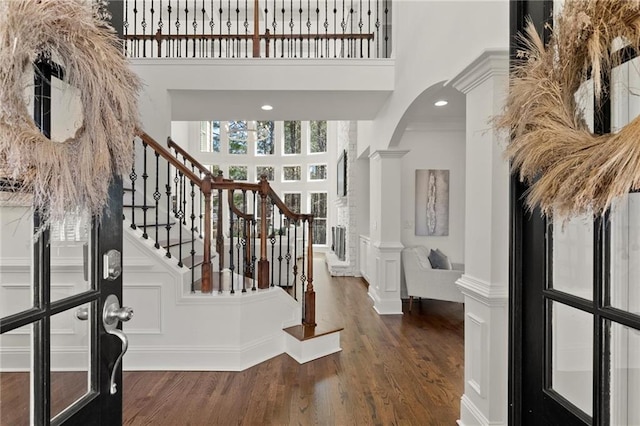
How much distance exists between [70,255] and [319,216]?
34.8 feet

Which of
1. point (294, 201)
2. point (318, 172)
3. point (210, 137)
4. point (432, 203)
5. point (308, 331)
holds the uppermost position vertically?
point (210, 137)

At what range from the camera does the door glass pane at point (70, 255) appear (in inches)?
34.3

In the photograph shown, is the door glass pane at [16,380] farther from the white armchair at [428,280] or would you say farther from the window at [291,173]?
the window at [291,173]

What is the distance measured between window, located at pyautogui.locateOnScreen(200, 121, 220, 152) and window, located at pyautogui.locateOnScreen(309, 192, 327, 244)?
149 inches

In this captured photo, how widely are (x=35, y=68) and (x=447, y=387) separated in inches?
116

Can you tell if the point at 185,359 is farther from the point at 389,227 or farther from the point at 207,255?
the point at 389,227

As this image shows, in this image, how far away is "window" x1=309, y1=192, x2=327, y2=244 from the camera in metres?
11.3

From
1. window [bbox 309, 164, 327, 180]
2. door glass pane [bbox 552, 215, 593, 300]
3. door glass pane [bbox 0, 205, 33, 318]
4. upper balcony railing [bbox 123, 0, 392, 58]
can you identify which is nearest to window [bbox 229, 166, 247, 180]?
window [bbox 309, 164, 327, 180]

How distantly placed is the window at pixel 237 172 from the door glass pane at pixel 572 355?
11728 millimetres

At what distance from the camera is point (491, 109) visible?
1.96m

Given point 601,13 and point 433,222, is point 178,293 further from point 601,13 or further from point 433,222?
point 433,222

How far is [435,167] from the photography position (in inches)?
218

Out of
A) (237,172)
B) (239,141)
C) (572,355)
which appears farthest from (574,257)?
(239,141)

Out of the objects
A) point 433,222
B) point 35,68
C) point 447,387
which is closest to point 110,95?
point 35,68
